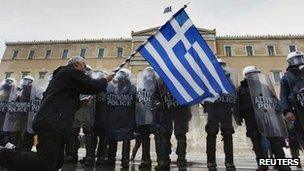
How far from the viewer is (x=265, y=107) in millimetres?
6129

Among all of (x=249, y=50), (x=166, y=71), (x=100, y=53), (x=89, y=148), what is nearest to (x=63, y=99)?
(x=166, y=71)

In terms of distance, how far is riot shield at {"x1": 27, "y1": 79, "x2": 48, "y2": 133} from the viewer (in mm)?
7699

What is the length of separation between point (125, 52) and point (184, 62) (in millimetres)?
38527

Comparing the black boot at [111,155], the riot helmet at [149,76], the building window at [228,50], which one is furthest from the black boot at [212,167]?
the building window at [228,50]

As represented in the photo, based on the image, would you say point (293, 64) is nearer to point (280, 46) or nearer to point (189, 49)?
point (189, 49)

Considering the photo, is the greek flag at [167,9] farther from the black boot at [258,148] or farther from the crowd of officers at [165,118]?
the black boot at [258,148]

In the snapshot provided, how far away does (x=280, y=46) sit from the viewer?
42.6 meters

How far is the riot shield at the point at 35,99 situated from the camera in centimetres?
770

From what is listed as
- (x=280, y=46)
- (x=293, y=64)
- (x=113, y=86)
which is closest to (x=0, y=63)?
(x=280, y=46)

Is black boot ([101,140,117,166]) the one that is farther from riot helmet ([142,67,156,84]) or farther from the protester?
the protester

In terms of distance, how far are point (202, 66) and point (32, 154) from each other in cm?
325

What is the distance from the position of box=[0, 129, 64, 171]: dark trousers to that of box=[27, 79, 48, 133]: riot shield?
377 cm

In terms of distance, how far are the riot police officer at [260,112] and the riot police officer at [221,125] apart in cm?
29

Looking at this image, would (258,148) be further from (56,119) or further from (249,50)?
(249,50)
